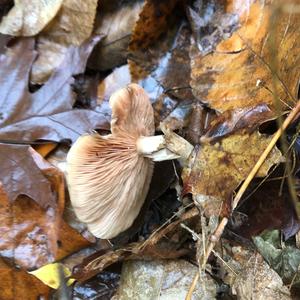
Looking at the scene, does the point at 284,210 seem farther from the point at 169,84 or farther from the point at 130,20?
the point at 130,20

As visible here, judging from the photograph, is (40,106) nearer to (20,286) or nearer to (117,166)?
(117,166)

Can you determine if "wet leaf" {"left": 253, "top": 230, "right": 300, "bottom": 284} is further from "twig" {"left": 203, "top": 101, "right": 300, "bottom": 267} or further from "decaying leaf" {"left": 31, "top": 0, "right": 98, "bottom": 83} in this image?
"decaying leaf" {"left": 31, "top": 0, "right": 98, "bottom": 83}

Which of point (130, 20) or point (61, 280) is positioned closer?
point (61, 280)

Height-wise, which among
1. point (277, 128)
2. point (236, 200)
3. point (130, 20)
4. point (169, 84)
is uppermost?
point (130, 20)

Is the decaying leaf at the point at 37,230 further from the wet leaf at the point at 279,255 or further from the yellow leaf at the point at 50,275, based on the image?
the wet leaf at the point at 279,255

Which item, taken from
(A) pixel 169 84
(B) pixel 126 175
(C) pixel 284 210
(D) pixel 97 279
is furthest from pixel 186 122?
(D) pixel 97 279

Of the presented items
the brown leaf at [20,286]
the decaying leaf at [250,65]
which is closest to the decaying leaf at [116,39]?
the decaying leaf at [250,65]
